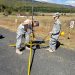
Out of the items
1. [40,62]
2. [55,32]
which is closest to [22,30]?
[55,32]

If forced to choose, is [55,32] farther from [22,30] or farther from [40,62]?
[40,62]

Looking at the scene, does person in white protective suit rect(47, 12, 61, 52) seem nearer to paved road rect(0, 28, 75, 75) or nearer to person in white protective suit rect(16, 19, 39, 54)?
paved road rect(0, 28, 75, 75)

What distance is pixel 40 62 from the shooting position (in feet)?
43.5

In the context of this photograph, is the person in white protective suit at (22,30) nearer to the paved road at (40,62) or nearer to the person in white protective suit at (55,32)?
the paved road at (40,62)

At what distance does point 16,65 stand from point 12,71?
901 millimetres

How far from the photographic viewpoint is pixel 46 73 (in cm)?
1162

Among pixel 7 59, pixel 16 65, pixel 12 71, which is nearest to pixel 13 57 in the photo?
pixel 7 59

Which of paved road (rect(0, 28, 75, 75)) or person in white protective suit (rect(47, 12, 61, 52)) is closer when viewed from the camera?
paved road (rect(0, 28, 75, 75))

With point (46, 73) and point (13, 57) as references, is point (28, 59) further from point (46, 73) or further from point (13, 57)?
point (46, 73)

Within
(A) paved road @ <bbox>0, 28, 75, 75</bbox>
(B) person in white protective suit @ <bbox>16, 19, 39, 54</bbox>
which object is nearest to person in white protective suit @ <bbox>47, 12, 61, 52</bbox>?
(A) paved road @ <bbox>0, 28, 75, 75</bbox>

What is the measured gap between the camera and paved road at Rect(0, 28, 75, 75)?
38.8ft

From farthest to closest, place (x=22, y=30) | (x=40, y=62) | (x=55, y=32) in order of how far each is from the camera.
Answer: (x=55, y=32)
(x=22, y=30)
(x=40, y=62)

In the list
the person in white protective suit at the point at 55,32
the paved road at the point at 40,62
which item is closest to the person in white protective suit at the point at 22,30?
the paved road at the point at 40,62

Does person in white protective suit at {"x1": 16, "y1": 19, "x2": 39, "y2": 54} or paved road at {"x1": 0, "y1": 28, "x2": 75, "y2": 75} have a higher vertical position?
person in white protective suit at {"x1": 16, "y1": 19, "x2": 39, "y2": 54}
